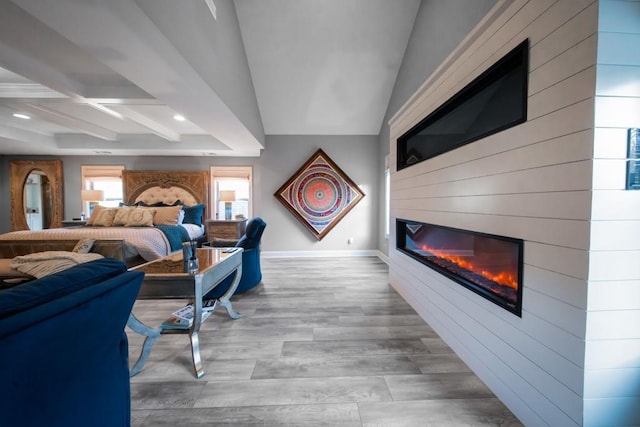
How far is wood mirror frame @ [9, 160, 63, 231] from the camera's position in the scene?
5.49 meters

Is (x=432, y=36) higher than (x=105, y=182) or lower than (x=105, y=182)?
higher

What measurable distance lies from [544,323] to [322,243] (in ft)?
14.1

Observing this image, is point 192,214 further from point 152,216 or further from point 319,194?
point 319,194

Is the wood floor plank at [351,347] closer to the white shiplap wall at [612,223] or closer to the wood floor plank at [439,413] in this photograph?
the wood floor plank at [439,413]

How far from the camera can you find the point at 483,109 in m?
1.70

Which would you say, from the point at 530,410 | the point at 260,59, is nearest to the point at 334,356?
the point at 530,410

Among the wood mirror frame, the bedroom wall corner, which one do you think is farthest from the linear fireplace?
the bedroom wall corner

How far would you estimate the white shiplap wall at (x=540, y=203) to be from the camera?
3.45ft

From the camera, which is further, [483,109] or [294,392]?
[483,109]

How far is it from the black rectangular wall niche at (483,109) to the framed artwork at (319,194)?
2.77 meters

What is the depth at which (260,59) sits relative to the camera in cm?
383

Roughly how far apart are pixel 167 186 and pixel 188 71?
4.15m

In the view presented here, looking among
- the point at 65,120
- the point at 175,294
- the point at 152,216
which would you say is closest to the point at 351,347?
the point at 175,294

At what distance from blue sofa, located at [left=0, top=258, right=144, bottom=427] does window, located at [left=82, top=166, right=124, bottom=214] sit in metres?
5.89
